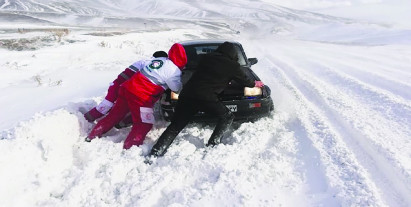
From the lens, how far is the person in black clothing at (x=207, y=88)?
4.30 meters

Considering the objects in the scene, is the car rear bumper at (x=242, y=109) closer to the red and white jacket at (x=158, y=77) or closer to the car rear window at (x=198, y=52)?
the red and white jacket at (x=158, y=77)

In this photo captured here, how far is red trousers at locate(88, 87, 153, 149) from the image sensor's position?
4594 millimetres

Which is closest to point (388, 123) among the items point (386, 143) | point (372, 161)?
point (386, 143)

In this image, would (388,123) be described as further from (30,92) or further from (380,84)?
(30,92)

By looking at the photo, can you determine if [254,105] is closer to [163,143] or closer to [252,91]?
[252,91]

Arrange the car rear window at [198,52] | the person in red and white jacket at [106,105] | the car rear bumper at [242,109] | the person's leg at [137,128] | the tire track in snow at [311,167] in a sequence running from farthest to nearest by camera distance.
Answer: the car rear window at [198,52]
the person in red and white jacket at [106,105]
the car rear bumper at [242,109]
the person's leg at [137,128]
the tire track in snow at [311,167]

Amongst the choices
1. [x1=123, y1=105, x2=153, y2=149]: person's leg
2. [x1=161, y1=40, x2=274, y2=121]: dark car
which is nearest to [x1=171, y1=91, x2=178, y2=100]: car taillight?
[x1=161, y1=40, x2=274, y2=121]: dark car

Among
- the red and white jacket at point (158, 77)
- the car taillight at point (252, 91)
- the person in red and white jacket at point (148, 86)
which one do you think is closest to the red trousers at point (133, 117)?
the person in red and white jacket at point (148, 86)

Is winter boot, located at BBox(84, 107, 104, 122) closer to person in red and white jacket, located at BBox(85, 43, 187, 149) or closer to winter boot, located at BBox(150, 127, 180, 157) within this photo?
person in red and white jacket, located at BBox(85, 43, 187, 149)

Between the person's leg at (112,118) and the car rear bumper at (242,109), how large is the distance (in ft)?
1.80

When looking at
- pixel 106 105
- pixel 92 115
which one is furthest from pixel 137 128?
pixel 92 115

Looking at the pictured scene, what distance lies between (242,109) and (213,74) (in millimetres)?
893

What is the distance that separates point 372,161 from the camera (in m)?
3.95

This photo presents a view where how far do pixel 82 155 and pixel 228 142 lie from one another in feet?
5.94
